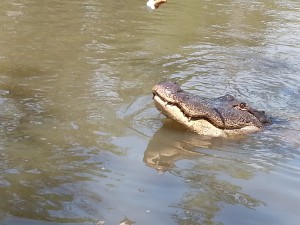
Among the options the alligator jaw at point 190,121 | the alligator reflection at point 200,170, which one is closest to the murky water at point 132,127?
the alligator reflection at point 200,170

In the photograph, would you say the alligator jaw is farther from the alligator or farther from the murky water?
the murky water

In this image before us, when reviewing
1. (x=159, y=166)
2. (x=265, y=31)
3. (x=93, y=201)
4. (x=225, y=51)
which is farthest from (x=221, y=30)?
(x=93, y=201)

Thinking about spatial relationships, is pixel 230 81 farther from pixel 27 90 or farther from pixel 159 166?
pixel 159 166

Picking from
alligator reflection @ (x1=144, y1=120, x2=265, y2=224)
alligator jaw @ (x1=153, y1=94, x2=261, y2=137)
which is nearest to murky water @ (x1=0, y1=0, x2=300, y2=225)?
alligator reflection @ (x1=144, y1=120, x2=265, y2=224)

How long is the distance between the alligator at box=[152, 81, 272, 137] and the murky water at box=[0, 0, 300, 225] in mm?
175

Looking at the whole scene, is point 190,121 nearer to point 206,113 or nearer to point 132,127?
point 206,113

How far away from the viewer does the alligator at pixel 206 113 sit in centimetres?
662

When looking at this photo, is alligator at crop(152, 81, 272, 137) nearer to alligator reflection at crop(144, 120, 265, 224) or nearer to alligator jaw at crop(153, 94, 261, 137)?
alligator jaw at crop(153, 94, 261, 137)

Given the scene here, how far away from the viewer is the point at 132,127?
6.88 metres

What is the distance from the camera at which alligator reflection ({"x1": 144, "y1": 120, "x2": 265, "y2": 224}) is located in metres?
4.81

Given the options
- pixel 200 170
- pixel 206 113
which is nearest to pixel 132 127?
pixel 206 113

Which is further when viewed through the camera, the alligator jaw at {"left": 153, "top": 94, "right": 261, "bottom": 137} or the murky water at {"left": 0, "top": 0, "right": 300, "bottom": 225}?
the alligator jaw at {"left": 153, "top": 94, "right": 261, "bottom": 137}

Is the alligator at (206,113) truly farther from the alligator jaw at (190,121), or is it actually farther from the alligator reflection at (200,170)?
the alligator reflection at (200,170)

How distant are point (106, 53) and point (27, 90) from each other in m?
2.89
